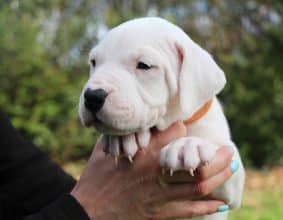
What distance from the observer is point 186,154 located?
1.83 meters

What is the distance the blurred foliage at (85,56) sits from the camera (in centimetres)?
650

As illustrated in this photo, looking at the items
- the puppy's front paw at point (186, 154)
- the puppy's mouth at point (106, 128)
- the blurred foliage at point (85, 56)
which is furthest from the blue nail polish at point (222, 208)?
the blurred foliage at point (85, 56)

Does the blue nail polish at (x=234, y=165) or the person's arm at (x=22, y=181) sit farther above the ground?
the blue nail polish at (x=234, y=165)

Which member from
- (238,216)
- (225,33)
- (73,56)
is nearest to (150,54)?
(238,216)

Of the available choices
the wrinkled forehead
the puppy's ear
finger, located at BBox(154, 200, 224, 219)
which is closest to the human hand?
finger, located at BBox(154, 200, 224, 219)

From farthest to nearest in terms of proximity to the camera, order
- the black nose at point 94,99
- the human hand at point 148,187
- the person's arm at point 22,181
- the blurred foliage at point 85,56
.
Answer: the blurred foliage at point 85,56 → the person's arm at point 22,181 → the human hand at point 148,187 → the black nose at point 94,99

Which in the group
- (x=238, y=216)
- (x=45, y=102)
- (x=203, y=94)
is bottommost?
(x=238, y=216)

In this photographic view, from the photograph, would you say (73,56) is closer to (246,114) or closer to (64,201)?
(246,114)

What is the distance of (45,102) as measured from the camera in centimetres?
648

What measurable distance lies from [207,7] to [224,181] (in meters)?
7.70

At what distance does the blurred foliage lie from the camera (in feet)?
21.3

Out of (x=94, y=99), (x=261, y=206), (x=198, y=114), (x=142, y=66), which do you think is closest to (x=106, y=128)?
(x=94, y=99)

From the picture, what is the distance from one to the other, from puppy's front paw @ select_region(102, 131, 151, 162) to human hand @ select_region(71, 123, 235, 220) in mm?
71

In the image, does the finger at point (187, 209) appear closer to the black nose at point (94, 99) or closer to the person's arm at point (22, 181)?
the black nose at point (94, 99)
